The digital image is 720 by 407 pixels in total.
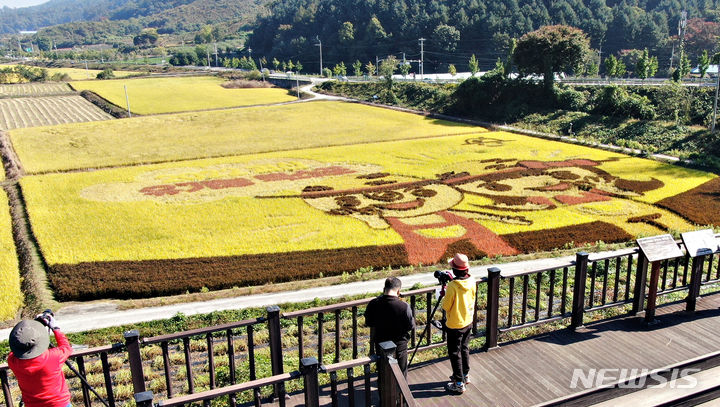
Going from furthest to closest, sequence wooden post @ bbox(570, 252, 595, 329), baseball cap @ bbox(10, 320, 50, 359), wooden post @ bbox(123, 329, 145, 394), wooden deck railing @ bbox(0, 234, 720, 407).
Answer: wooden post @ bbox(570, 252, 595, 329) < wooden post @ bbox(123, 329, 145, 394) < wooden deck railing @ bbox(0, 234, 720, 407) < baseball cap @ bbox(10, 320, 50, 359)

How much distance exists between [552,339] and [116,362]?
28.5 feet

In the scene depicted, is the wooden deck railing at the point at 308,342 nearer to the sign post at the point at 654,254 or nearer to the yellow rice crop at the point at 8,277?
the sign post at the point at 654,254

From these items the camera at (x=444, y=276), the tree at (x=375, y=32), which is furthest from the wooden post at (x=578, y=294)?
the tree at (x=375, y=32)

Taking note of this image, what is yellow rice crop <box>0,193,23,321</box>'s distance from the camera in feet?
50.6

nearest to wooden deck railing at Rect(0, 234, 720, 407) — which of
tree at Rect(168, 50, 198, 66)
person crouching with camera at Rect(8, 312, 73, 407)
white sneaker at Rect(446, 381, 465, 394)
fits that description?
person crouching with camera at Rect(8, 312, 73, 407)

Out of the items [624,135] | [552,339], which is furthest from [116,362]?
[624,135]

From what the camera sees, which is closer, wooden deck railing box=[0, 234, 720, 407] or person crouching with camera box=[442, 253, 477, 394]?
wooden deck railing box=[0, 234, 720, 407]

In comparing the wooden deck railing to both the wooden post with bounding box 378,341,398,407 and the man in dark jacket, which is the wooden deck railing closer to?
the wooden post with bounding box 378,341,398,407

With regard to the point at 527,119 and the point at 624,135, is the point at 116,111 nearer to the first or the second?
the point at 527,119

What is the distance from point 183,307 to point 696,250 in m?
12.6

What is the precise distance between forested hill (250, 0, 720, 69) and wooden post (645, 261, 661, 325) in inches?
3812

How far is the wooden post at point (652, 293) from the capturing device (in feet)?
32.3

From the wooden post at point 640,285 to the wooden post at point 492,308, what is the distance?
→ 3156 millimetres

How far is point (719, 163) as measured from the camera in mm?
31875
